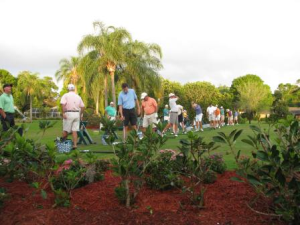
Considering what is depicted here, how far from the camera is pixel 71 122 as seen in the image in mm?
8602

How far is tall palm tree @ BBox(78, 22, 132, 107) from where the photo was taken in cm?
2902

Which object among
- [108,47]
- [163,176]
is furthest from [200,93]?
[163,176]

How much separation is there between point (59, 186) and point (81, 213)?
65 cm

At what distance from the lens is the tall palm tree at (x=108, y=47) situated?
95.2 feet

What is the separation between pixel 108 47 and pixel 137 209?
2658 cm

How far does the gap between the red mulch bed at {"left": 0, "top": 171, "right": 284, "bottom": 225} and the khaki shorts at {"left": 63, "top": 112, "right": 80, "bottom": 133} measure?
4.51 meters

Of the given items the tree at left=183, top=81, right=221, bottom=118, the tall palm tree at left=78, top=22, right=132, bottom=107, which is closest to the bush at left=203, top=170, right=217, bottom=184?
the tall palm tree at left=78, top=22, right=132, bottom=107

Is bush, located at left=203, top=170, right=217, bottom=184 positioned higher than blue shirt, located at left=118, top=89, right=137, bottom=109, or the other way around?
blue shirt, located at left=118, top=89, right=137, bottom=109

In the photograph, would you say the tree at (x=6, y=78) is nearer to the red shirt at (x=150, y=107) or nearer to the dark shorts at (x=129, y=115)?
the red shirt at (x=150, y=107)

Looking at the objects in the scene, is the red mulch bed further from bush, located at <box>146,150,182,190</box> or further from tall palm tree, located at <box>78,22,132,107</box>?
tall palm tree, located at <box>78,22,132,107</box>

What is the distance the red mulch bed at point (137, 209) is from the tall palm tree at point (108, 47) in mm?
25065

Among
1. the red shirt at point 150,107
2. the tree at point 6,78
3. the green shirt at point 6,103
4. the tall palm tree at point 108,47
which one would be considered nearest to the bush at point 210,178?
the green shirt at point 6,103

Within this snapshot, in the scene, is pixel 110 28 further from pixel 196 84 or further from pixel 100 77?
pixel 196 84

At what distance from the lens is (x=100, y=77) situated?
2942cm
